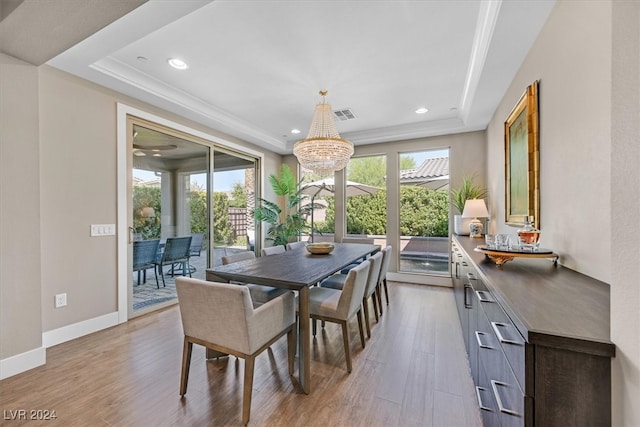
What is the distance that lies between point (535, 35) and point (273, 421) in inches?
129

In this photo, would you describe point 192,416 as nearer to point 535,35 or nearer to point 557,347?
point 557,347

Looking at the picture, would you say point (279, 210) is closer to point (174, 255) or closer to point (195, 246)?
point (195, 246)

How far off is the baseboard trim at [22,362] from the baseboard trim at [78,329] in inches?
8.5

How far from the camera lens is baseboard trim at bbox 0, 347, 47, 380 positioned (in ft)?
Result: 6.31

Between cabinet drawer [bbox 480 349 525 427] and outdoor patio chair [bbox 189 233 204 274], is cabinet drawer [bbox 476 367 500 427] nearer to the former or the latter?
cabinet drawer [bbox 480 349 525 427]

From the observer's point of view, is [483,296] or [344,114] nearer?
[483,296]

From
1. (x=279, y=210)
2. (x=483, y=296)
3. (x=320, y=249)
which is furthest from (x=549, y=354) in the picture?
→ (x=279, y=210)

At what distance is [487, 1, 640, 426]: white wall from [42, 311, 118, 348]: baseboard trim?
12.2 ft

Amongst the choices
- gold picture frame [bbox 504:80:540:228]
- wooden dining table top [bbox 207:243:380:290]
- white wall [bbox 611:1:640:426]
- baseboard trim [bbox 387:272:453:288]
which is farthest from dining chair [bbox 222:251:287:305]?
baseboard trim [bbox 387:272:453:288]

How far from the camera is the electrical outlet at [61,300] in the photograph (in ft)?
8.10

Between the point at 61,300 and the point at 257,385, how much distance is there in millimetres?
2192

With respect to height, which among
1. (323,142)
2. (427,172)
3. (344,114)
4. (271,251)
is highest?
(344,114)

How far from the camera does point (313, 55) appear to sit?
250 centimetres

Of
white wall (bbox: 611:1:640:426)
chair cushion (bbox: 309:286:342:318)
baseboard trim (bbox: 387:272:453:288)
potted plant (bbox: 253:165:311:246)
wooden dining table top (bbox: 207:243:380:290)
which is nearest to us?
white wall (bbox: 611:1:640:426)
